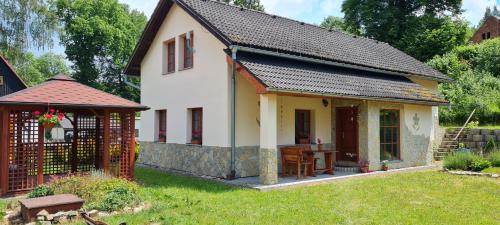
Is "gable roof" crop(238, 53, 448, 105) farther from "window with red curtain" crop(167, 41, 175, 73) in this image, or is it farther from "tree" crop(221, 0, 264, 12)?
"tree" crop(221, 0, 264, 12)

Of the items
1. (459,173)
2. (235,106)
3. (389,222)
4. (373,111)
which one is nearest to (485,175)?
(459,173)

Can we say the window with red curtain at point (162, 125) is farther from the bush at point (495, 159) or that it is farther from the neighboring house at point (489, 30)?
the neighboring house at point (489, 30)

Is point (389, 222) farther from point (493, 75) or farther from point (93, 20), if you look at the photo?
point (93, 20)

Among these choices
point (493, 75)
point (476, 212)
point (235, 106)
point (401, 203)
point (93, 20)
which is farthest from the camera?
point (93, 20)

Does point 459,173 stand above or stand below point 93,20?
below

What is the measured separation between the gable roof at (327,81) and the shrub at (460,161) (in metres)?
2.24

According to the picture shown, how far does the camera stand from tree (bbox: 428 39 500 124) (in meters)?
20.0

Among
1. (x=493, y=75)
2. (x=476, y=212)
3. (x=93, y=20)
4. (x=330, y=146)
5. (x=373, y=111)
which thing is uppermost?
(x=93, y=20)

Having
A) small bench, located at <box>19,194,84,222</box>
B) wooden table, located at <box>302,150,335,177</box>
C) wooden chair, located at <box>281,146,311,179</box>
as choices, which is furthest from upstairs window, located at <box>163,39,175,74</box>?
small bench, located at <box>19,194,84,222</box>

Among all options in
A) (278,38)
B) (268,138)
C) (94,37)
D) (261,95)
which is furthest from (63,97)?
(94,37)

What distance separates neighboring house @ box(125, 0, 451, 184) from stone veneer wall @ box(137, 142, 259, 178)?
3cm

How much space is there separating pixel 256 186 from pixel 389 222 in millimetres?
3959

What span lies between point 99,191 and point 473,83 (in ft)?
73.9

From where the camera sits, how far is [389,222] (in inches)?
263
